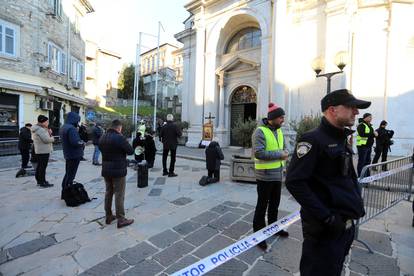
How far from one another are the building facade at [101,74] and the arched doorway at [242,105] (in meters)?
25.3

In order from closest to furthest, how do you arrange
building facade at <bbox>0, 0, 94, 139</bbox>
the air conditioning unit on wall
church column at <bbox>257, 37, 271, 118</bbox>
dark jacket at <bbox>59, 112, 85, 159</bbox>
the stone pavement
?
the stone pavement
dark jacket at <bbox>59, 112, 85, 159</bbox>
building facade at <bbox>0, 0, 94, 139</bbox>
church column at <bbox>257, 37, 271, 118</bbox>
the air conditioning unit on wall

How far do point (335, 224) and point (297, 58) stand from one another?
527 inches

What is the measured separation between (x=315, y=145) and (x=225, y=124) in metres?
15.2

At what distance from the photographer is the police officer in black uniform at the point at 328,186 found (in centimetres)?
182

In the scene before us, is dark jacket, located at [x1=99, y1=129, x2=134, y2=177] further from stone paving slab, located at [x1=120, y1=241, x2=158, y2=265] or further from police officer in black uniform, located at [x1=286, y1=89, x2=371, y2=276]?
police officer in black uniform, located at [x1=286, y1=89, x2=371, y2=276]

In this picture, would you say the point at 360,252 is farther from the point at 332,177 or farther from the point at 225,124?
the point at 225,124

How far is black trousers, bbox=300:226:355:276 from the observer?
1.84m

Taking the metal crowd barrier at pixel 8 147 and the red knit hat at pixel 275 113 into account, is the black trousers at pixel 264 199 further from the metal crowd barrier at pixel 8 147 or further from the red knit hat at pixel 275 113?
the metal crowd barrier at pixel 8 147

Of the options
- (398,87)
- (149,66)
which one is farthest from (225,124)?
(149,66)

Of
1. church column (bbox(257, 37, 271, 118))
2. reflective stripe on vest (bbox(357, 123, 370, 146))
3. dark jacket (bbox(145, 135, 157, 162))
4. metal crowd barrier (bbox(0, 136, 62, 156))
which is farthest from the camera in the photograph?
church column (bbox(257, 37, 271, 118))

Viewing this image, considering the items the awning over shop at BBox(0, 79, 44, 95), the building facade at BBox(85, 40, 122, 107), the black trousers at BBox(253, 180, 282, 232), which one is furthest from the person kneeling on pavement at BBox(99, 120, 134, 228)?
the building facade at BBox(85, 40, 122, 107)

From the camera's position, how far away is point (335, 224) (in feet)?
5.76

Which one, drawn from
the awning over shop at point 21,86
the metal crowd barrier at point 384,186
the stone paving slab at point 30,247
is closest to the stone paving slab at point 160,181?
the stone paving slab at point 30,247

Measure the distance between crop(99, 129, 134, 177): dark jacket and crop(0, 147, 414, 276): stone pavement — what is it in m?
0.89
